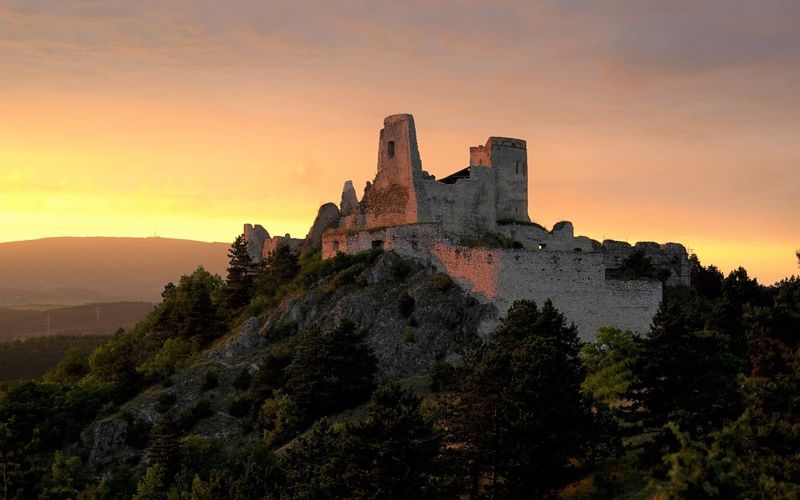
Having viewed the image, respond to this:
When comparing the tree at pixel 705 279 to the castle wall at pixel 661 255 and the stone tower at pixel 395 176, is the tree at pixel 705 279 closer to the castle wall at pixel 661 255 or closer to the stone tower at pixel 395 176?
the castle wall at pixel 661 255

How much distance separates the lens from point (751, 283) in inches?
2414

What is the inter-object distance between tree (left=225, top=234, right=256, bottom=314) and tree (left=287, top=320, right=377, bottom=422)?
22.4 metres

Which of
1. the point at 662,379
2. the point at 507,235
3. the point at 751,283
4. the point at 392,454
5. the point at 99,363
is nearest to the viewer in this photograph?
the point at 392,454

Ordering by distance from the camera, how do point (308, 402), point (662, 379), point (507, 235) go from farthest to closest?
point (507, 235), point (308, 402), point (662, 379)

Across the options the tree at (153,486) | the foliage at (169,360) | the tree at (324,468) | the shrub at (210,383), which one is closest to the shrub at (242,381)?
the shrub at (210,383)

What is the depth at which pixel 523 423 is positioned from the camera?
32.7 m

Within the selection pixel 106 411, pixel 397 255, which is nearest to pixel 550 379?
pixel 397 255

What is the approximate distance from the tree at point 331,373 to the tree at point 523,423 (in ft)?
51.4

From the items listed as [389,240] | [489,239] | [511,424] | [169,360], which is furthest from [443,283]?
[511,424]

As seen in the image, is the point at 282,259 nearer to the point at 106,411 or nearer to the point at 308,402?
the point at 106,411

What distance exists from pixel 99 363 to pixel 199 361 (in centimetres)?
1968

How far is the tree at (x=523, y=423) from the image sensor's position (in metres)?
32.4

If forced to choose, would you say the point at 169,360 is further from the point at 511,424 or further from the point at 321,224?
the point at 511,424

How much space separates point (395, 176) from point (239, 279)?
1688cm
